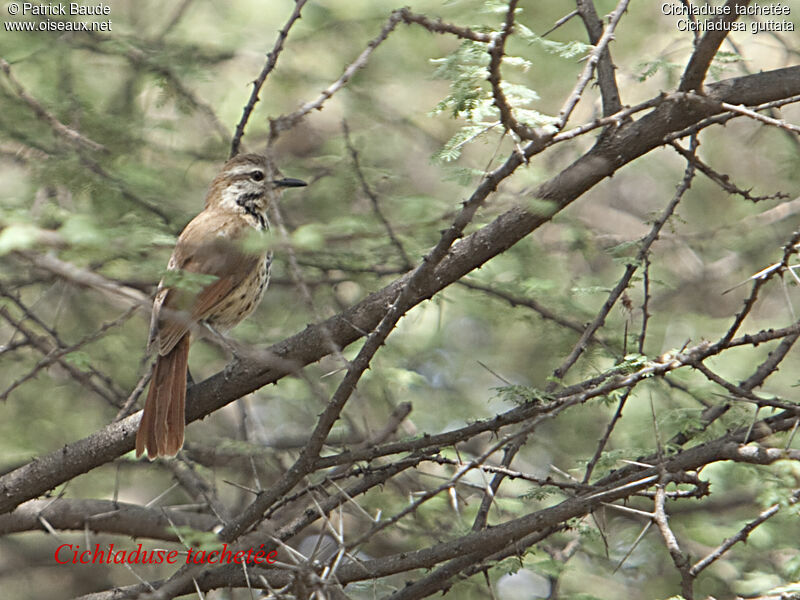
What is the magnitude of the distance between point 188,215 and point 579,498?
324cm

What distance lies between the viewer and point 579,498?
339 cm

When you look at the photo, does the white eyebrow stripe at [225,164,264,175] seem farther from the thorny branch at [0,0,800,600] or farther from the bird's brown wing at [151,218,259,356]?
the thorny branch at [0,0,800,600]

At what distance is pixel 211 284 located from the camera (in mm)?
4535

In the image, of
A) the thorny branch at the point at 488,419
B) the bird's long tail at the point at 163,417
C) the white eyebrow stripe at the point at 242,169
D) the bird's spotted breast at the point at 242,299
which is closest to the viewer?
the thorny branch at the point at 488,419

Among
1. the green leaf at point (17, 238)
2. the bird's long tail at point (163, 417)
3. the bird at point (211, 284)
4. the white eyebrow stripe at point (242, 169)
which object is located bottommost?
the green leaf at point (17, 238)

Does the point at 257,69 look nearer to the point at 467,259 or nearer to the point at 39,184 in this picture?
the point at 39,184

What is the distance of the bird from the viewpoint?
427cm

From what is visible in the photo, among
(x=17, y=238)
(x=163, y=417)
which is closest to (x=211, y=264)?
(x=163, y=417)

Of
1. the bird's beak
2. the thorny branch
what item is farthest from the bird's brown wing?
the thorny branch

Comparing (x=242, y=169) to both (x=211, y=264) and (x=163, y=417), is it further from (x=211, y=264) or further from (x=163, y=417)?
(x=163, y=417)

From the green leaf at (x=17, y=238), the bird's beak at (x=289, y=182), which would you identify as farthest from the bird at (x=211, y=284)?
the green leaf at (x=17, y=238)

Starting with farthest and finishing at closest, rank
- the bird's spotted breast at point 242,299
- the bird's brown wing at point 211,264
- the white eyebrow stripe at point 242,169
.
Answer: the white eyebrow stripe at point 242,169 < the bird's spotted breast at point 242,299 < the bird's brown wing at point 211,264

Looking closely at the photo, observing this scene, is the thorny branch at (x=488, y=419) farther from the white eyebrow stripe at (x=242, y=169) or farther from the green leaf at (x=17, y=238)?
the white eyebrow stripe at (x=242, y=169)

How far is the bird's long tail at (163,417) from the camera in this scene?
4.18 meters
